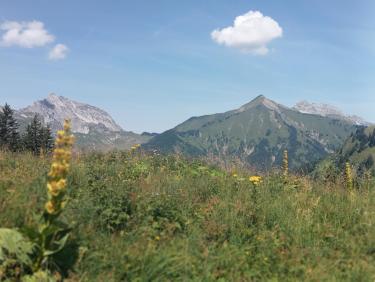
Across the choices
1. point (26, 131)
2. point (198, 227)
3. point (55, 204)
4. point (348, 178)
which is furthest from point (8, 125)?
point (55, 204)

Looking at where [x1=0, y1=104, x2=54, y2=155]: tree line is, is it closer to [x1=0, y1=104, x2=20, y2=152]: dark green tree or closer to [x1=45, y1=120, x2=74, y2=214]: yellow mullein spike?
[x1=0, y1=104, x2=20, y2=152]: dark green tree

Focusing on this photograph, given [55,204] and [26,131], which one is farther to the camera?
[26,131]

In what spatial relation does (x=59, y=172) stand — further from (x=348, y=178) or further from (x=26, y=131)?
(x=26, y=131)

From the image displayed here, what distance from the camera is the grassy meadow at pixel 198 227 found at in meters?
5.90

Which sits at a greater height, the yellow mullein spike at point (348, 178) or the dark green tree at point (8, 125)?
the dark green tree at point (8, 125)

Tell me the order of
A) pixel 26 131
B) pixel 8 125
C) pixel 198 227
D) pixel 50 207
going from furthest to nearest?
1. pixel 8 125
2. pixel 26 131
3. pixel 198 227
4. pixel 50 207

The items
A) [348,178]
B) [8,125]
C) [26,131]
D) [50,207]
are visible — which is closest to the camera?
[50,207]

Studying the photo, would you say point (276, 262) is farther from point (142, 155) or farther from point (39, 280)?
point (142, 155)

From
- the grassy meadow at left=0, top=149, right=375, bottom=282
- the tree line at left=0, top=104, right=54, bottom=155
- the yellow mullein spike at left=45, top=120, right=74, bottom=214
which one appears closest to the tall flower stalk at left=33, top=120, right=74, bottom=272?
the yellow mullein spike at left=45, top=120, right=74, bottom=214

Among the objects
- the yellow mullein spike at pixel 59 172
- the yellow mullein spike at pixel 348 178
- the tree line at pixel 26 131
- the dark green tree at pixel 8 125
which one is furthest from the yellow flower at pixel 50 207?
the dark green tree at pixel 8 125

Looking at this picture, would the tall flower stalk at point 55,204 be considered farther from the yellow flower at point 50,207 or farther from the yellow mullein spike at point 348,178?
the yellow mullein spike at point 348,178

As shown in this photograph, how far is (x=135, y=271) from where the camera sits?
573 cm

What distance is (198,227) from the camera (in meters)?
7.51

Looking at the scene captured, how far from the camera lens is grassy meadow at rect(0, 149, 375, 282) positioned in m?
5.90
